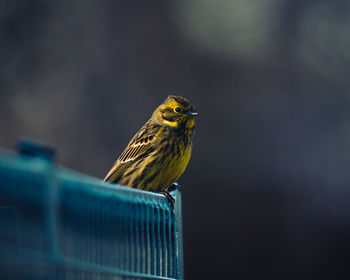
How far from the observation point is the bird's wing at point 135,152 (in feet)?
15.1

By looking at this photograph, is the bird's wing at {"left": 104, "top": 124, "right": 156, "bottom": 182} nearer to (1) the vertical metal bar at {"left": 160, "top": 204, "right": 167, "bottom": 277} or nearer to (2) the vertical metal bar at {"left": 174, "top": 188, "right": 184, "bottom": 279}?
(2) the vertical metal bar at {"left": 174, "top": 188, "right": 184, "bottom": 279}

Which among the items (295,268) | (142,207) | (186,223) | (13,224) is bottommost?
(295,268)

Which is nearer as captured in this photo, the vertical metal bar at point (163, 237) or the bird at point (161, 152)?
the vertical metal bar at point (163, 237)

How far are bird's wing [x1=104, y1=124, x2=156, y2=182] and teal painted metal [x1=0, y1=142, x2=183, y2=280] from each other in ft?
6.50

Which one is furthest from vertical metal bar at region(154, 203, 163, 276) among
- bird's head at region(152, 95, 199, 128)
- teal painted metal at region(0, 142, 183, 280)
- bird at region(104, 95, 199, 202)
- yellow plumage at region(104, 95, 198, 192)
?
bird's head at region(152, 95, 199, 128)

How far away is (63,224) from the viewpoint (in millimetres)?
1923

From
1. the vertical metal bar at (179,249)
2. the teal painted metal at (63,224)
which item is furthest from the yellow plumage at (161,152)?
the teal painted metal at (63,224)

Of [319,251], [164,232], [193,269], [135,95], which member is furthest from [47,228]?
[135,95]

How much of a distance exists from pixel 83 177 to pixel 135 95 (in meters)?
9.92

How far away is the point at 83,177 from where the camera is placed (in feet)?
6.54

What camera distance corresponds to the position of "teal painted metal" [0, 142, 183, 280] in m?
1.73

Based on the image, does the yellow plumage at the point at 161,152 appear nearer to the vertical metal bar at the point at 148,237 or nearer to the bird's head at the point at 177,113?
the bird's head at the point at 177,113

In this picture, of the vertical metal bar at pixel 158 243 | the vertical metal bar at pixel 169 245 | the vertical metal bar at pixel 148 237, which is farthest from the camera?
the vertical metal bar at pixel 169 245

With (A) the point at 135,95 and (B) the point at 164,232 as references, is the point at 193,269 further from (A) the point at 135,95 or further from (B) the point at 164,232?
(B) the point at 164,232
